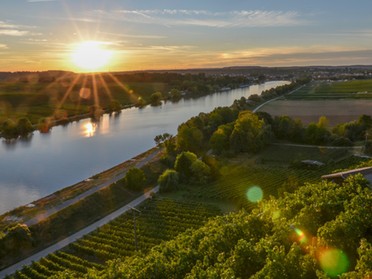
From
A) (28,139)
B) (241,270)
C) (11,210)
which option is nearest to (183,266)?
(241,270)

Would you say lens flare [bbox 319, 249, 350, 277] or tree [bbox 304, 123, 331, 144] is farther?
tree [bbox 304, 123, 331, 144]

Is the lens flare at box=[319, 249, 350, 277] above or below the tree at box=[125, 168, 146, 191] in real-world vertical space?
above

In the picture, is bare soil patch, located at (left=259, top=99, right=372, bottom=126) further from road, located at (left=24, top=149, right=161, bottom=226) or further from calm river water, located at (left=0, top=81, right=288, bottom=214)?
road, located at (left=24, top=149, right=161, bottom=226)

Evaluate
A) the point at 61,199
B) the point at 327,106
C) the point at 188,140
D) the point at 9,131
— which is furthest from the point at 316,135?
the point at 9,131

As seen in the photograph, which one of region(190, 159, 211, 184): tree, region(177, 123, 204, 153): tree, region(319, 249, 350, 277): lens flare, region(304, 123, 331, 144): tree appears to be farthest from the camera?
region(304, 123, 331, 144): tree

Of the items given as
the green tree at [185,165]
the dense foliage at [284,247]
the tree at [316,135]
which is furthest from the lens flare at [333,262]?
the tree at [316,135]

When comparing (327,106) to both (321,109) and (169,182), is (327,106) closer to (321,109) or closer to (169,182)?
(321,109)

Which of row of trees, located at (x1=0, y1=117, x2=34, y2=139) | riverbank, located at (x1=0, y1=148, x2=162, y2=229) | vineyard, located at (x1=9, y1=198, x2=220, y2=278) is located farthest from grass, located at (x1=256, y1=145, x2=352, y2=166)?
row of trees, located at (x1=0, y1=117, x2=34, y2=139)

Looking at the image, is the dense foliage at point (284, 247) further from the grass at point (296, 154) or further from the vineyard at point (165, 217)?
the grass at point (296, 154)
